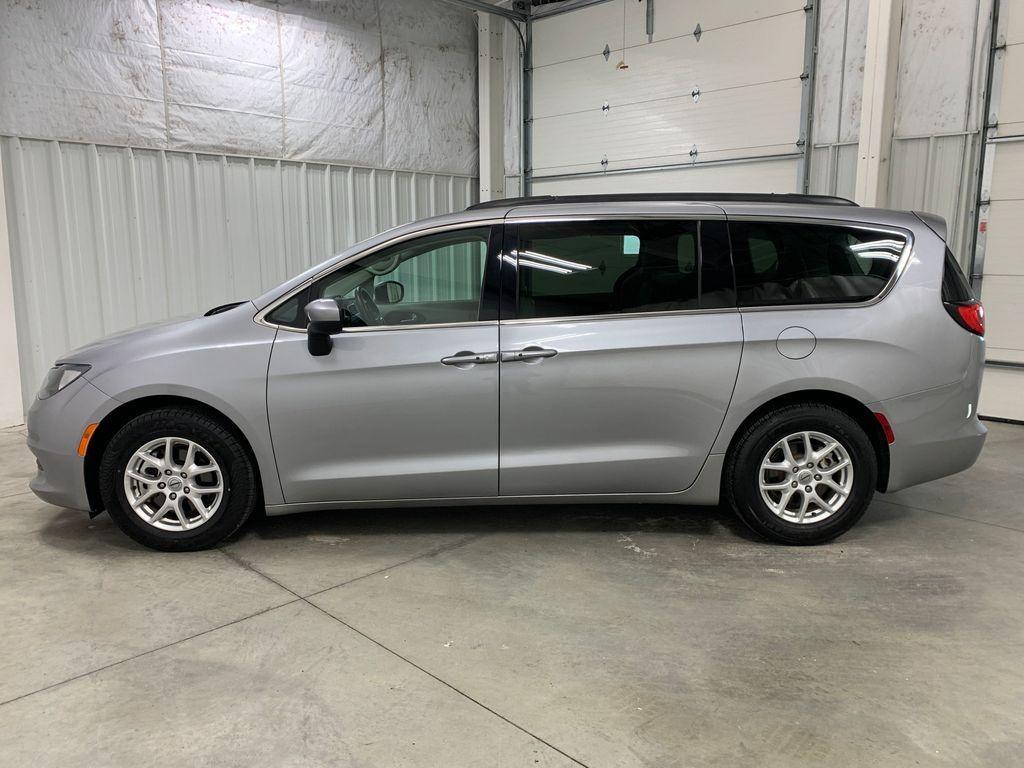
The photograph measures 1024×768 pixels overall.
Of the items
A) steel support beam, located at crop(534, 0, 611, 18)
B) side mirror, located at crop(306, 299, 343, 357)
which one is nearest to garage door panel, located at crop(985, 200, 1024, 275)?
steel support beam, located at crop(534, 0, 611, 18)

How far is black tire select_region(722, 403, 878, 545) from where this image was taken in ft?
12.0

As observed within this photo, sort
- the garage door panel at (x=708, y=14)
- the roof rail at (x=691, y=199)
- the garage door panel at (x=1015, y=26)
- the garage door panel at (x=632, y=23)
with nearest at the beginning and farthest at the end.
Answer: the roof rail at (x=691, y=199), the garage door panel at (x=1015, y=26), the garage door panel at (x=708, y=14), the garage door panel at (x=632, y=23)

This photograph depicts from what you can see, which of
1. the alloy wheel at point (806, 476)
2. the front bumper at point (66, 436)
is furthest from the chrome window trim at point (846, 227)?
the front bumper at point (66, 436)

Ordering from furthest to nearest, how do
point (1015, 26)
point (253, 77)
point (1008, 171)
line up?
point (253, 77)
point (1008, 171)
point (1015, 26)

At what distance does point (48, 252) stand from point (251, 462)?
4390 mm

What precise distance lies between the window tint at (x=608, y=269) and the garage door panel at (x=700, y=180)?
3568 millimetres

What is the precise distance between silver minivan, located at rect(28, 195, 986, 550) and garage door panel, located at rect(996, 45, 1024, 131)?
3692mm

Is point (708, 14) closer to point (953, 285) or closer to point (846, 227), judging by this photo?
point (846, 227)

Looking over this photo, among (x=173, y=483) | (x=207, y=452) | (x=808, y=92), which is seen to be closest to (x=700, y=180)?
(x=808, y=92)

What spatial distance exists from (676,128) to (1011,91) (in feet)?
10.2

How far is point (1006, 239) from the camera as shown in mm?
6559

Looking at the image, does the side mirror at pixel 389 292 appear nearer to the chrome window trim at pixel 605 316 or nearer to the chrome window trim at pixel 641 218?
the chrome window trim at pixel 641 218

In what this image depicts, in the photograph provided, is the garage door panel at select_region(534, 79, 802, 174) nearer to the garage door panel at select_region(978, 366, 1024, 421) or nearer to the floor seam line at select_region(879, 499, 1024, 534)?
the garage door panel at select_region(978, 366, 1024, 421)

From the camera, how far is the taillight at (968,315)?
363cm
